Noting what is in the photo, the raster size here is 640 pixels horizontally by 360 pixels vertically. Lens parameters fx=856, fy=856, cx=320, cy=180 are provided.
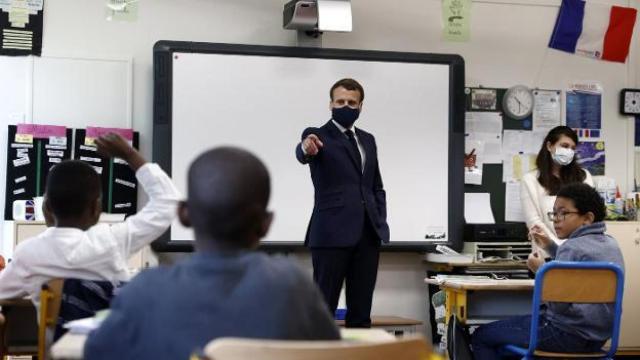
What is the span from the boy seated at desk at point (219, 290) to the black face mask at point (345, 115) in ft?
7.70

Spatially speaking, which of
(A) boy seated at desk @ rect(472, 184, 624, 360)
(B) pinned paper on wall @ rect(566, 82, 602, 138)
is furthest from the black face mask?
(B) pinned paper on wall @ rect(566, 82, 602, 138)

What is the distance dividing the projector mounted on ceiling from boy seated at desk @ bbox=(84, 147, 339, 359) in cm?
390

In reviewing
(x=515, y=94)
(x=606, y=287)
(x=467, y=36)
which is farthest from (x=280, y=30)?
(x=606, y=287)

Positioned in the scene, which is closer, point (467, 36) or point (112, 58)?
point (112, 58)

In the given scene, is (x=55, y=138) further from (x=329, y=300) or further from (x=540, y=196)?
(x=540, y=196)

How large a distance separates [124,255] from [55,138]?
2.84m

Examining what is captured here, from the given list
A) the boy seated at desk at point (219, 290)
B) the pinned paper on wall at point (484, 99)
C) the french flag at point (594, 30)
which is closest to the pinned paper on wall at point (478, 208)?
the pinned paper on wall at point (484, 99)

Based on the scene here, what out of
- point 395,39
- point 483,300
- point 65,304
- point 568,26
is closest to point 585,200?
point 483,300

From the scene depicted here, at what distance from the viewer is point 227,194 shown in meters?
1.48

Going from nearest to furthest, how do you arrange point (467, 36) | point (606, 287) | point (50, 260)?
point (50, 260)
point (606, 287)
point (467, 36)

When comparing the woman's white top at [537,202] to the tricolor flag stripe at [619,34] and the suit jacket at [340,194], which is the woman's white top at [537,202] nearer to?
the tricolor flag stripe at [619,34]

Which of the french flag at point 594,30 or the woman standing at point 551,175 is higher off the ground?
the french flag at point 594,30

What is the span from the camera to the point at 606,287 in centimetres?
321

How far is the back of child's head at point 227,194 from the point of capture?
1477 millimetres
